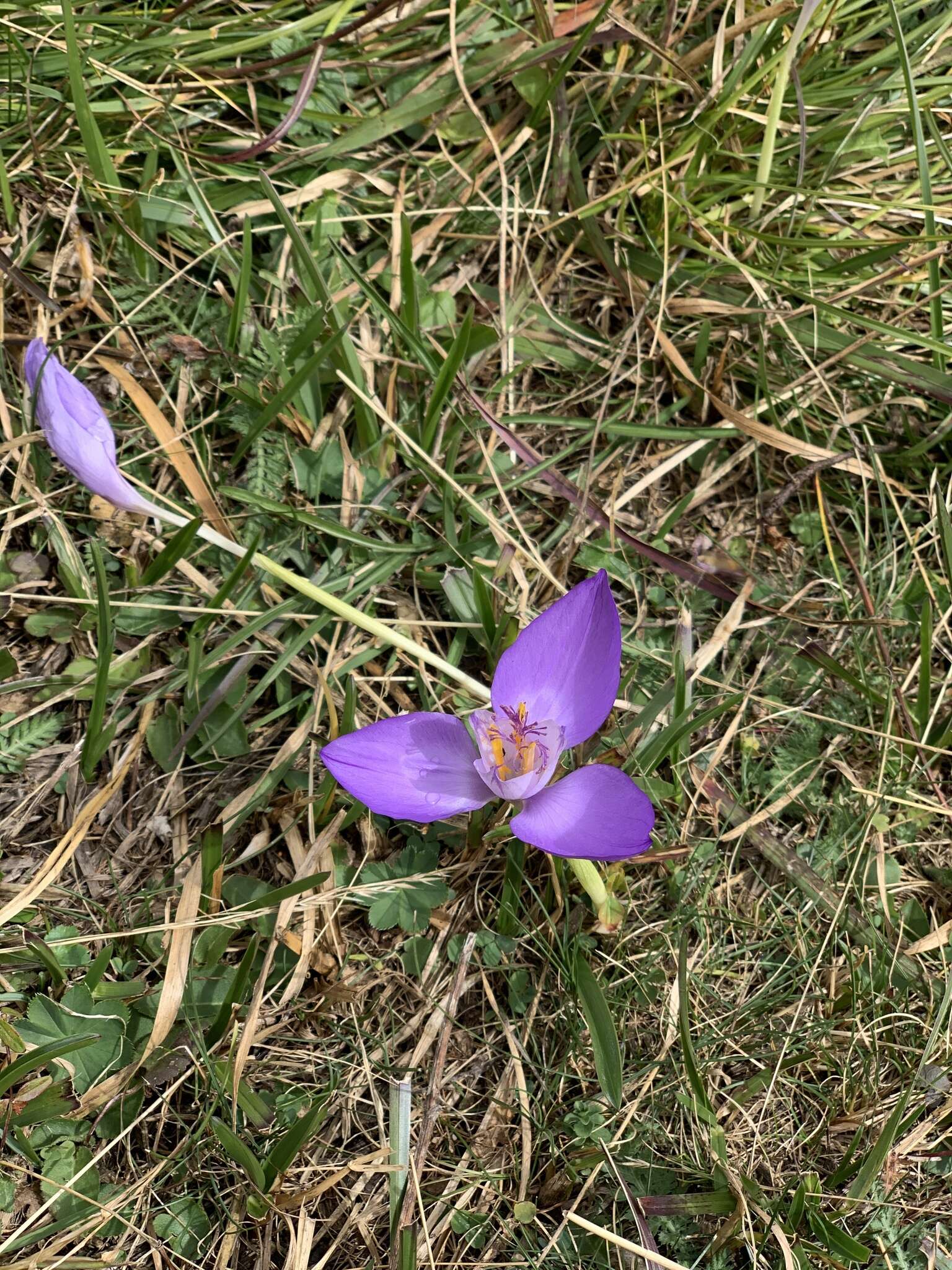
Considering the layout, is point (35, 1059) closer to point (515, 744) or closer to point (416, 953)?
point (416, 953)

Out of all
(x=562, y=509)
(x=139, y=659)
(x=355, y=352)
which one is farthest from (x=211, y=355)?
(x=562, y=509)

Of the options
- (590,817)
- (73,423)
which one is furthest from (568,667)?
(73,423)

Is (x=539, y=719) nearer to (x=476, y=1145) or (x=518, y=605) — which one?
(x=518, y=605)

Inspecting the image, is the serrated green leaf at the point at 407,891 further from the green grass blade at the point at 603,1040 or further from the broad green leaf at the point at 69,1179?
the broad green leaf at the point at 69,1179

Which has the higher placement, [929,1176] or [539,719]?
[539,719]

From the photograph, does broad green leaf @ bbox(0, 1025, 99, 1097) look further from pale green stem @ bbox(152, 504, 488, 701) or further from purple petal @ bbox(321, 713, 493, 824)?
pale green stem @ bbox(152, 504, 488, 701)

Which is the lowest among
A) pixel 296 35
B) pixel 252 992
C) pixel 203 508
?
pixel 252 992

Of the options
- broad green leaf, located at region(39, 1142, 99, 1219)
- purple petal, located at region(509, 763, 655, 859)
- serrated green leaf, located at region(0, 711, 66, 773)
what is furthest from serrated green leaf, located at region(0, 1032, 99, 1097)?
purple petal, located at region(509, 763, 655, 859)
